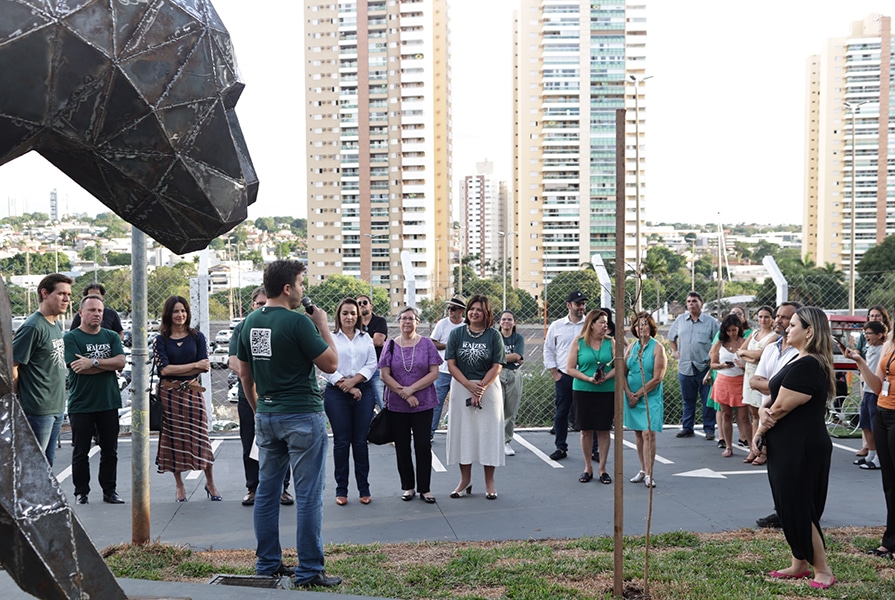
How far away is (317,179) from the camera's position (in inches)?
2753

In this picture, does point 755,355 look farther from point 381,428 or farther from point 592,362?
point 381,428

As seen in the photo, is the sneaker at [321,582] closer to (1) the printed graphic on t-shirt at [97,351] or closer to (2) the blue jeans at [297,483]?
(2) the blue jeans at [297,483]

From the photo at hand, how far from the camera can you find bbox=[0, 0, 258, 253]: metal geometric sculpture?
7.12ft

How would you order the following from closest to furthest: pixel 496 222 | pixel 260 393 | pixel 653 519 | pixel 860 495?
1. pixel 260 393
2. pixel 653 519
3. pixel 860 495
4. pixel 496 222

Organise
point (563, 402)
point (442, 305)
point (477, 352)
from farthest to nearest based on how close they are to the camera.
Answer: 1. point (442, 305)
2. point (563, 402)
3. point (477, 352)

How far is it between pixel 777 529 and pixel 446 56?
70346 millimetres

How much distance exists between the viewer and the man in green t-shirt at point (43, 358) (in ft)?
18.2

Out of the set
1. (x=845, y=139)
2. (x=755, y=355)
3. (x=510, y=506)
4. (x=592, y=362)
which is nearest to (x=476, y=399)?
(x=510, y=506)

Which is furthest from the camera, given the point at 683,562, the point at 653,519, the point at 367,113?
the point at 367,113

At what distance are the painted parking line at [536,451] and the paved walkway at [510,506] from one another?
0.05 metres

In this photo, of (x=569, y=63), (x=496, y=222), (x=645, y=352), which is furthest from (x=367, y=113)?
(x=496, y=222)

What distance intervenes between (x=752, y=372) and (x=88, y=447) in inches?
243

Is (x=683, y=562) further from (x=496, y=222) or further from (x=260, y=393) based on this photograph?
(x=496, y=222)

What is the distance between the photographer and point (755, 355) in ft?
26.4
